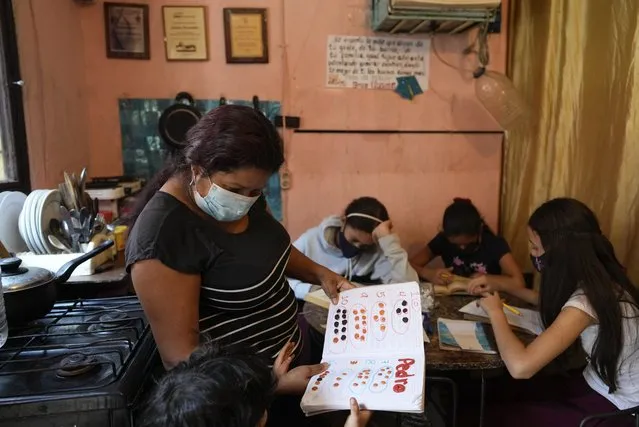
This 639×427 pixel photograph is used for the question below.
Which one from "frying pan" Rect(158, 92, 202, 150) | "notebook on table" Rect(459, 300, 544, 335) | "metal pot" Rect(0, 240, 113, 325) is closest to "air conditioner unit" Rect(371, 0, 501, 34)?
"frying pan" Rect(158, 92, 202, 150)

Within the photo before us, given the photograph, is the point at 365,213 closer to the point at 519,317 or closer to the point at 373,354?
the point at 519,317

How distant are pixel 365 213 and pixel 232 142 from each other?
1.24 meters

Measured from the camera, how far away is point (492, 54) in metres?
2.67

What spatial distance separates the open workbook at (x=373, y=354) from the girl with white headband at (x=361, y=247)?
78 centimetres

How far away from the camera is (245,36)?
8.33 ft

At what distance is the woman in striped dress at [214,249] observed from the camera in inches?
37.9

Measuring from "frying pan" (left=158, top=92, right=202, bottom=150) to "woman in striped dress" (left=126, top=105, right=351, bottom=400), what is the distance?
4.65ft

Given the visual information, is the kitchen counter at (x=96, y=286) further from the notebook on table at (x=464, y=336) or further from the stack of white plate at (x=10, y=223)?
the notebook on table at (x=464, y=336)

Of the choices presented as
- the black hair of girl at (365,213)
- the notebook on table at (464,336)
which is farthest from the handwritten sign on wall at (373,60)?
the notebook on table at (464,336)

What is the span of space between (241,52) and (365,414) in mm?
2063

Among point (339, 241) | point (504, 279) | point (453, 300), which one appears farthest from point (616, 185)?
point (339, 241)

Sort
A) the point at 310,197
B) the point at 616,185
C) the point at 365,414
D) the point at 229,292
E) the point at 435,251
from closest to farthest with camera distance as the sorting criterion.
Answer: the point at 365,414, the point at 229,292, the point at 616,185, the point at 435,251, the point at 310,197

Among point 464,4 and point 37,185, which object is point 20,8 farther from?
point 464,4

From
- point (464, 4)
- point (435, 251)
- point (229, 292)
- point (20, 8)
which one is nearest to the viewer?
point (229, 292)
